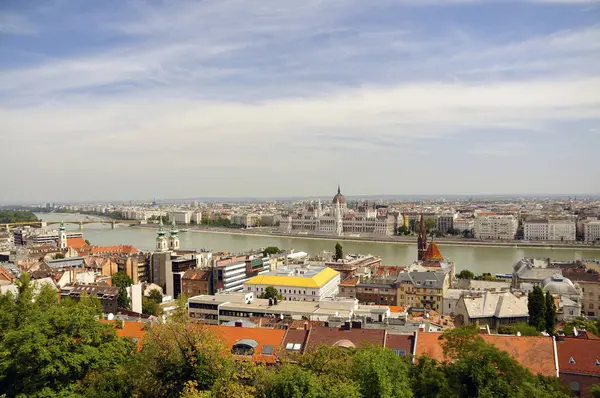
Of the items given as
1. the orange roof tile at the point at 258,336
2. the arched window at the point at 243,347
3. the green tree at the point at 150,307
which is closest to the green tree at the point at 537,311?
the orange roof tile at the point at 258,336

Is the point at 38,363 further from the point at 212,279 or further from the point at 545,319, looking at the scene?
the point at 212,279

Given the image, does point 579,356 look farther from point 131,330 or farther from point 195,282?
point 195,282

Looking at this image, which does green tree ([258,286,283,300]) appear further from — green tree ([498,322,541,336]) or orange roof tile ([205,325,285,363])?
orange roof tile ([205,325,285,363])

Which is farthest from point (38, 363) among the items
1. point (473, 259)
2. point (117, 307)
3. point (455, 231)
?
point (455, 231)

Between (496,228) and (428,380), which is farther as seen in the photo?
(496,228)

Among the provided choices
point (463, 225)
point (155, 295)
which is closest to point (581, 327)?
point (155, 295)

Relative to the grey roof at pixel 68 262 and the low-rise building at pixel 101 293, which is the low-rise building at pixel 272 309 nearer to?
the low-rise building at pixel 101 293

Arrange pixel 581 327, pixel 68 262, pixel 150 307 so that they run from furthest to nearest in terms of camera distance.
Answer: pixel 68 262, pixel 150 307, pixel 581 327
